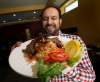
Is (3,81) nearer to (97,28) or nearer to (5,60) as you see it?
(5,60)

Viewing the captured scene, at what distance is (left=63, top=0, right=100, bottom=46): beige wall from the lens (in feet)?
9.45

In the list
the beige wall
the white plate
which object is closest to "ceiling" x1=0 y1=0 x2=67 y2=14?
the beige wall

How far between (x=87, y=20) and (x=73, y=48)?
2055 mm

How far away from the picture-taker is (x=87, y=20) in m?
2.95

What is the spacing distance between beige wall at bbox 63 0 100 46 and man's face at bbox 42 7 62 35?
5.65 feet

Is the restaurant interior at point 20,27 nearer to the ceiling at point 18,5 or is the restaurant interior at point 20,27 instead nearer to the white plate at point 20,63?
the ceiling at point 18,5

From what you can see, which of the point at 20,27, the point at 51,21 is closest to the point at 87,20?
the point at 20,27

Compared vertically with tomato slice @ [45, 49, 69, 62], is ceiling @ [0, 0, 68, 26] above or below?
above

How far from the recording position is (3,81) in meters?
2.47

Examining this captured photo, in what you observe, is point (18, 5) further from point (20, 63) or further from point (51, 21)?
point (20, 63)

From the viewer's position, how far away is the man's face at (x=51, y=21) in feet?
3.59

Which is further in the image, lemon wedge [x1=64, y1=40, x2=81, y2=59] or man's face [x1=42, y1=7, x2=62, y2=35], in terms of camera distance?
man's face [x1=42, y1=7, x2=62, y2=35]

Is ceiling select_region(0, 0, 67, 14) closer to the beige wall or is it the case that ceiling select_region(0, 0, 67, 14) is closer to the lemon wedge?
the beige wall

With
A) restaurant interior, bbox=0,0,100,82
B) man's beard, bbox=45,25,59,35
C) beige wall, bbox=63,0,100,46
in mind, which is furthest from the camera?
beige wall, bbox=63,0,100,46
